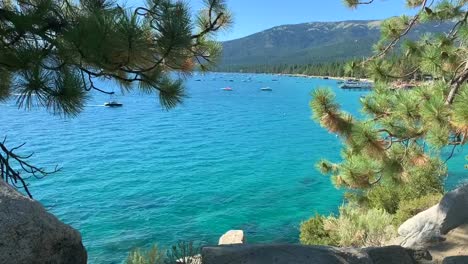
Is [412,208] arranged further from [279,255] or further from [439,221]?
[279,255]

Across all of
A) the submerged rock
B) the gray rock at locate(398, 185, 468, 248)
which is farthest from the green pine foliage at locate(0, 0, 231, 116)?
the submerged rock

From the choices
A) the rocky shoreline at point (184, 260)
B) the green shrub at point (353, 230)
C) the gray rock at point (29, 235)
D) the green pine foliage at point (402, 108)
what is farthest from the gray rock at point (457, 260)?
the gray rock at point (29, 235)

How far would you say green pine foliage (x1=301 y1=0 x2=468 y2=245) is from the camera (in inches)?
179

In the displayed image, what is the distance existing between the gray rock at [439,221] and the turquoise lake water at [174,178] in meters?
1.54

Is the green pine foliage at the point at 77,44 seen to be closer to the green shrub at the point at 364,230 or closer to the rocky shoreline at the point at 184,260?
the rocky shoreline at the point at 184,260

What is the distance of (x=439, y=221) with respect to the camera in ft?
19.7

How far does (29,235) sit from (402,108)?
155 inches

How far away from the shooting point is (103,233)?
1225cm

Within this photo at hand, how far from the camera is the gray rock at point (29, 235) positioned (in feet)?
8.11

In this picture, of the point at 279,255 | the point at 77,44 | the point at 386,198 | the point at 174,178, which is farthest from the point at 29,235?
the point at 174,178

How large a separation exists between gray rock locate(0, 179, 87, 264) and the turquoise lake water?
128 centimetres

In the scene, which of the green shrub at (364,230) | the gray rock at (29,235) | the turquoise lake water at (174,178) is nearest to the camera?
the gray rock at (29,235)

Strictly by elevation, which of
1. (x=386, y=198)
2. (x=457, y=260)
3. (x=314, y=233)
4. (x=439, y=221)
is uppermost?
(x=457, y=260)

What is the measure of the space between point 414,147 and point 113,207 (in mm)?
12175
